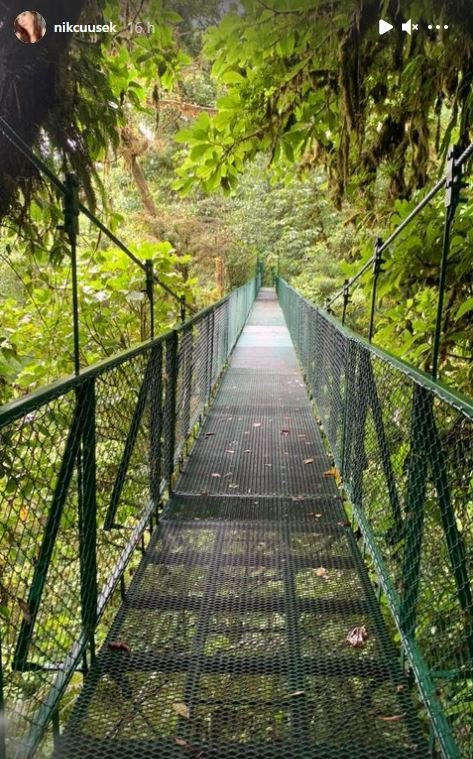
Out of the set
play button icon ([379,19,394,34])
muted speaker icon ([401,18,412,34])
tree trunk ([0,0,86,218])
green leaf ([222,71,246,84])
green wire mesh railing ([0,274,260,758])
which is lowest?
green wire mesh railing ([0,274,260,758])

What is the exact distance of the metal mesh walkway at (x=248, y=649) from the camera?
145 cm

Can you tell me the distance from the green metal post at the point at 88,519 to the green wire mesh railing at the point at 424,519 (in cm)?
99

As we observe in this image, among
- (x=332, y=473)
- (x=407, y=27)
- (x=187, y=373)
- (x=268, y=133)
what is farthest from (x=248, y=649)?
(x=268, y=133)

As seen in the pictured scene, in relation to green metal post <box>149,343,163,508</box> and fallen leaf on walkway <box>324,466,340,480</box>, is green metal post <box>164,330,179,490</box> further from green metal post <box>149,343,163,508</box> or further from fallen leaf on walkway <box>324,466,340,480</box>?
fallen leaf on walkway <box>324,466,340,480</box>

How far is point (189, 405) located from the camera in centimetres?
396

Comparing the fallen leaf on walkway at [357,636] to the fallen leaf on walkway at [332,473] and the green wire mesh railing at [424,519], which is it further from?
the fallen leaf on walkway at [332,473]

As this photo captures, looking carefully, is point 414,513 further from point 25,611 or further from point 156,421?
point 156,421

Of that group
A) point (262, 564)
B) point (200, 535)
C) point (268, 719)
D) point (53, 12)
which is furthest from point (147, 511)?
point (53, 12)

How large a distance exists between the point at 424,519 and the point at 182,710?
2.95 feet

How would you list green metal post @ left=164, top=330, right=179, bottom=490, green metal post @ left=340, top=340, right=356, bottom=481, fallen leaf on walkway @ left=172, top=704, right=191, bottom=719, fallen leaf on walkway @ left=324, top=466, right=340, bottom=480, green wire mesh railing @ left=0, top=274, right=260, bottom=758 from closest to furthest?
green wire mesh railing @ left=0, top=274, right=260, bottom=758, fallen leaf on walkway @ left=172, top=704, right=191, bottom=719, green metal post @ left=340, top=340, right=356, bottom=481, green metal post @ left=164, top=330, right=179, bottom=490, fallen leaf on walkway @ left=324, top=466, right=340, bottom=480

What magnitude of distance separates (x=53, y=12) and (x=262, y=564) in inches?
92.3

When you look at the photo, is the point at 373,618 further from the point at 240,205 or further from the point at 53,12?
the point at 240,205

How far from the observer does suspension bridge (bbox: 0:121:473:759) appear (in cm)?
140
